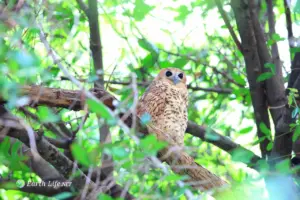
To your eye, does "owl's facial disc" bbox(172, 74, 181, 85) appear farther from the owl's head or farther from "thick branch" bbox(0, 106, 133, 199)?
"thick branch" bbox(0, 106, 133, 199)

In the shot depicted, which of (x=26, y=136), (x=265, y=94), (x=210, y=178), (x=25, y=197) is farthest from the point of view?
(x=265, y=94)

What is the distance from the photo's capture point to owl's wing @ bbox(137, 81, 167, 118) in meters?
5.00

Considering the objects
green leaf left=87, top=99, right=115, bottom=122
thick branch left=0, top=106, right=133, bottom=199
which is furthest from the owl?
green leaf left=87, top=99, right=115, bottom=122

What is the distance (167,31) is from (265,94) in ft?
2.97

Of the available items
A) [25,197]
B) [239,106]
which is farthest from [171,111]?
[25,197]

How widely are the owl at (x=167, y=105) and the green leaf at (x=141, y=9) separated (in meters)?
0.79

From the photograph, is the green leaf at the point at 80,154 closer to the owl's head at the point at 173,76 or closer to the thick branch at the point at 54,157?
the thick branch at the point at 54,157

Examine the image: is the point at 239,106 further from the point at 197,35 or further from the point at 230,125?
the point at 197,35

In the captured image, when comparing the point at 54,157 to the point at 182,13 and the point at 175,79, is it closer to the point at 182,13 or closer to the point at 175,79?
the point at 182,13

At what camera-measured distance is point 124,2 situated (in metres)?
4.61

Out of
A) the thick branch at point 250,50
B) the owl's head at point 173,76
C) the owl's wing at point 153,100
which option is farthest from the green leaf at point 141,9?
the owl's head at point 173,76

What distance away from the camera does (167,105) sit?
5.11 metres

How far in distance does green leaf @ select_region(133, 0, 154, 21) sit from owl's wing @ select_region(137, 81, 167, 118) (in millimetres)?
869

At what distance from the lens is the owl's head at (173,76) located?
5.50 meters
